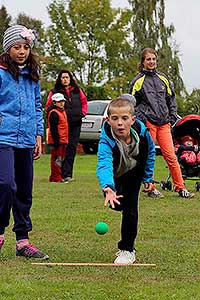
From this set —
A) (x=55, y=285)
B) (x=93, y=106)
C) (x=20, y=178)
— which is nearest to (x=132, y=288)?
(x=55, y=285)

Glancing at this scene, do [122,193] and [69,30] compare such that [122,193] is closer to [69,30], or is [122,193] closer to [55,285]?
[55,285]

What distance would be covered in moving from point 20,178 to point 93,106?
19000mm

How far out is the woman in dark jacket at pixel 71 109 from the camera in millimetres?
14570

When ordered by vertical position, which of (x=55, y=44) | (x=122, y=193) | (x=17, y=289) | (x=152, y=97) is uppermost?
(x=55, y=44)

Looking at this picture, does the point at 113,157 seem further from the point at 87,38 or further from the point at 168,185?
the point at 87,38

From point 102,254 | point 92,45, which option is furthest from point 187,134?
point 92,45

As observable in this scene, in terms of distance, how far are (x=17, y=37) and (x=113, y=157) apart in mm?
1297

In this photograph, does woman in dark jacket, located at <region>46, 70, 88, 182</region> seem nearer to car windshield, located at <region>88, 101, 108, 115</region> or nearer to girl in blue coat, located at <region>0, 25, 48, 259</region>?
girl in blue coat, located at <region>0, 25, 48, 259</region>

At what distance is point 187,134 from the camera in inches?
507

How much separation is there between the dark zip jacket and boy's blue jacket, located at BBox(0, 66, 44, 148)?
4.59 metres

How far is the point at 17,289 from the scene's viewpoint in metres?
5.42

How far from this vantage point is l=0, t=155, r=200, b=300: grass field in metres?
5.38

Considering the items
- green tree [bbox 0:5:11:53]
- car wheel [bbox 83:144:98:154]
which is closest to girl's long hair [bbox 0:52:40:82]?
car wheel [bbox 83:144:98:154]

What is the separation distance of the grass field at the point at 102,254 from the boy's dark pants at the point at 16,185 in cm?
31
